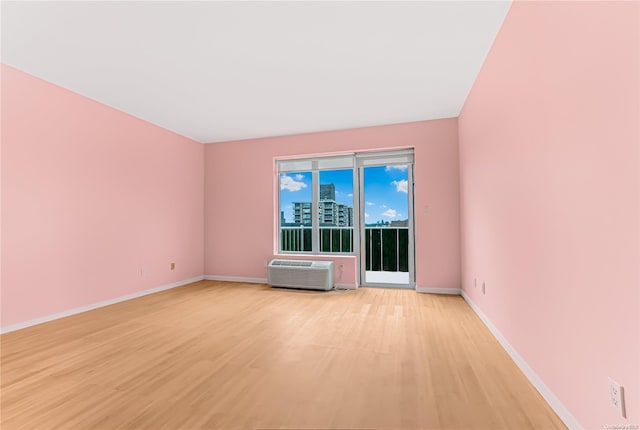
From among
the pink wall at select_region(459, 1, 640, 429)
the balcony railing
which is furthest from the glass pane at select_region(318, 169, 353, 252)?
the pink wall at select_region(459, 1, 640, 429)

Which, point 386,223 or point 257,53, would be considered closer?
point 257,53

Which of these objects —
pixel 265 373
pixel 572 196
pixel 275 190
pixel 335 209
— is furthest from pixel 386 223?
pixel 572 196

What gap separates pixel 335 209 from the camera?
17.0 ft

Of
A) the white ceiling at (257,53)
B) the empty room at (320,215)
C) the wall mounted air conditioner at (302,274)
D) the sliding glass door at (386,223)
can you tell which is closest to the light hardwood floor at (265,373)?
the empty room at (320,215)

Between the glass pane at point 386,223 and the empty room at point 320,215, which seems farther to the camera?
the glass pane at point 386,223

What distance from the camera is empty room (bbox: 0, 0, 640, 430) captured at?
1404 millimetres

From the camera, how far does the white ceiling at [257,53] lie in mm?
2166

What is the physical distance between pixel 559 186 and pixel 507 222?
0.80 m

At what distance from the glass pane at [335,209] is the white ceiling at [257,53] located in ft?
4.30

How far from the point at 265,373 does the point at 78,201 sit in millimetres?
3197

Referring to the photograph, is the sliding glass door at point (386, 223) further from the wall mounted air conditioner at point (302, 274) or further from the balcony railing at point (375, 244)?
the wall mounted air conditioner at point (302, 274)

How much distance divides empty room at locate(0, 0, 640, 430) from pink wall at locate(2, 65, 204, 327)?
2 cm

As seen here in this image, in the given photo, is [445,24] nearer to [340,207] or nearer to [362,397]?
[362,397]

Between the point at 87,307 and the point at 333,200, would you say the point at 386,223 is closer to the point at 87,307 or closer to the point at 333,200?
the point at 333,200
